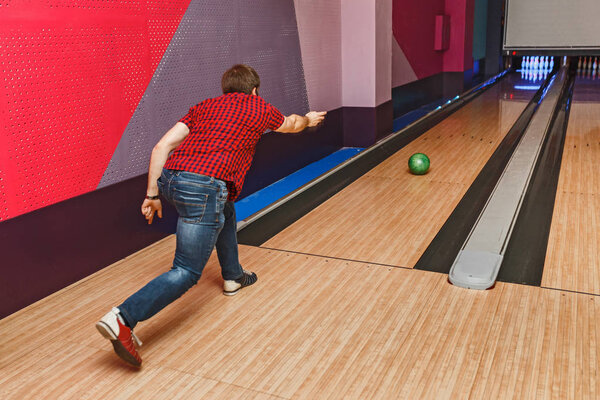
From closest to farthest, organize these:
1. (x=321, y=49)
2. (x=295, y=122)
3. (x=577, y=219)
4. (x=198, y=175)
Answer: (x=198, y=175) < (x=295, y=122) < (x=577, y=219) < (x=321, y=49)

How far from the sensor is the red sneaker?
1.48m

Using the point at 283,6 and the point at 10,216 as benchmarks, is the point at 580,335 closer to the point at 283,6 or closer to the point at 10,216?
the point at 10,216

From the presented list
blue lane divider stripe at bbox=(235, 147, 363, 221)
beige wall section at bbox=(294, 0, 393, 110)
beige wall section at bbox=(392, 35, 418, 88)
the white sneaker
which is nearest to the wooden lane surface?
the white sneaker

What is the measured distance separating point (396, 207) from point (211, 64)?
1.24 meters

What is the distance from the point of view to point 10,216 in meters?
1.93

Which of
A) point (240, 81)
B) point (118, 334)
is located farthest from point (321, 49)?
point (118, 334)

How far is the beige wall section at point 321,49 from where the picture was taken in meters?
4.00

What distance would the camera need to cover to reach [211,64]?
3002 millimetres

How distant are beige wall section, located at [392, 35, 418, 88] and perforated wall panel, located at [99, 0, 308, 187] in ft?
8.74

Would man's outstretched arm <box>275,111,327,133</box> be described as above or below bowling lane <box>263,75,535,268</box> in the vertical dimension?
above

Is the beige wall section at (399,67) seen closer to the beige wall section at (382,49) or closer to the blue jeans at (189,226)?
the beige wall section at (382,49)

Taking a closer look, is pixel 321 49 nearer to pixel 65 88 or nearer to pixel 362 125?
pixel 362 125

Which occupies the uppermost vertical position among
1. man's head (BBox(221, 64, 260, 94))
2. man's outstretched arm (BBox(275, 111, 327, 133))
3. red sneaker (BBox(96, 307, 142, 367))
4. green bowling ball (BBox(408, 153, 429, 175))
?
man's head (BBox(221, 64, 260, 94))

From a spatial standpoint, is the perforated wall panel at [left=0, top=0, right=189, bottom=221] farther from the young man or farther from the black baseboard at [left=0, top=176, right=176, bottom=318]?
the young man
